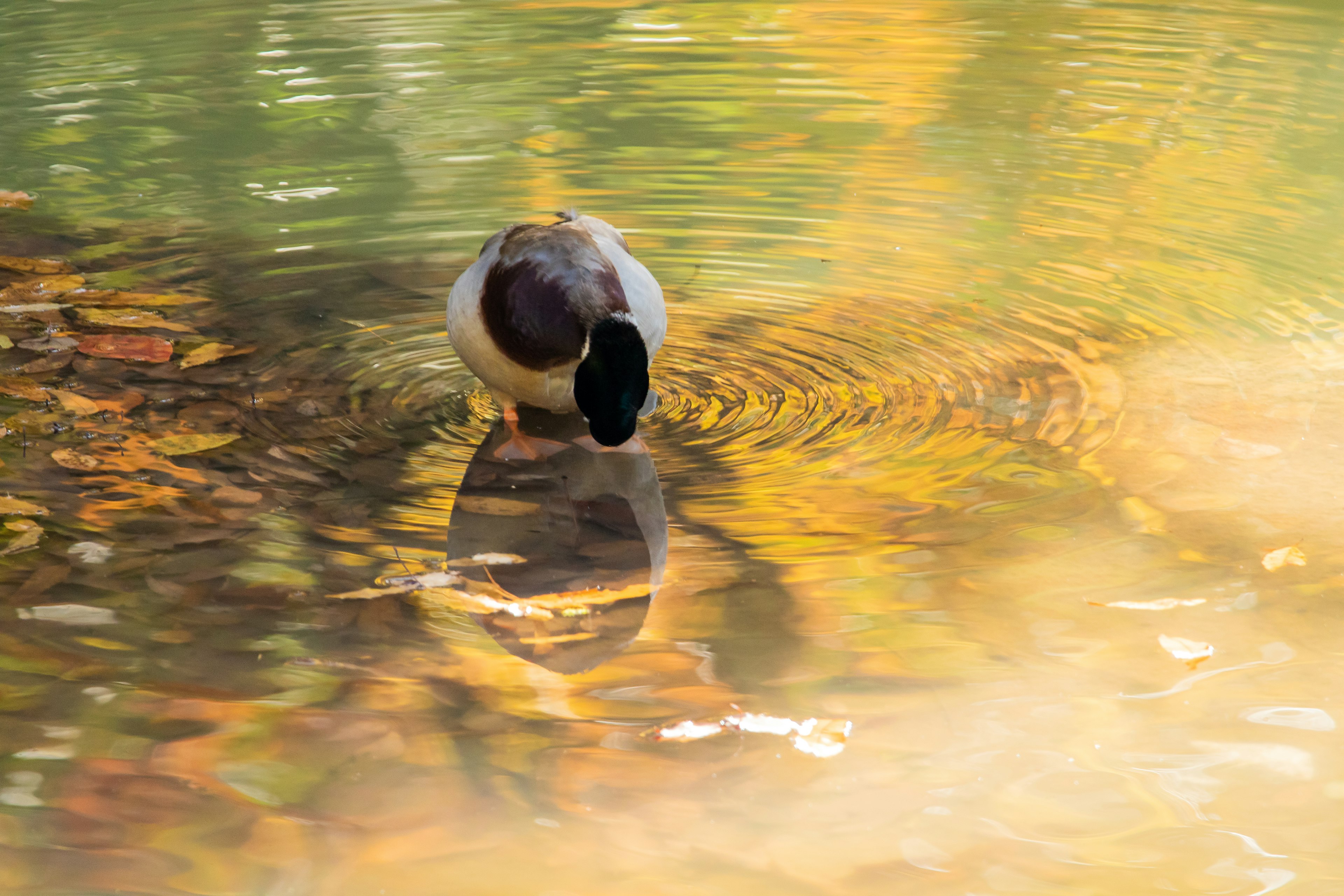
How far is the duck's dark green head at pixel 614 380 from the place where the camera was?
10.0ft

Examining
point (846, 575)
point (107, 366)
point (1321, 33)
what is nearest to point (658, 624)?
point (846, 575)

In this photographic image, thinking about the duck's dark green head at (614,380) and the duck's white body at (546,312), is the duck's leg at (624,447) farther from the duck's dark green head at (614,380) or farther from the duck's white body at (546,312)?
the duck's dark green head at (614,380)

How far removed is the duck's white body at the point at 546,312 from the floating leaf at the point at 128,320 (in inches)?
46.1

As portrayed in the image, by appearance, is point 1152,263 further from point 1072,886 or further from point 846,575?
point 1072,886

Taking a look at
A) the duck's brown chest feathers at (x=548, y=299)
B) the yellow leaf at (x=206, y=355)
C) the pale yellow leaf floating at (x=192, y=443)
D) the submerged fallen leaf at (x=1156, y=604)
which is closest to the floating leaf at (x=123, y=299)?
the yellow leaf at (x=206, y=355)

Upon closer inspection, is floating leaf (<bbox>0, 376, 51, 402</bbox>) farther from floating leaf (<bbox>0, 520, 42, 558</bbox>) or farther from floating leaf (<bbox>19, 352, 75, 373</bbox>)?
floating leaf (<bbox>0, 520, 42, 558</bbox>)

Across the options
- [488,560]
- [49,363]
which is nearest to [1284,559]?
[488,560]

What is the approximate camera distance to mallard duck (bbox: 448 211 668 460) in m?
3.07

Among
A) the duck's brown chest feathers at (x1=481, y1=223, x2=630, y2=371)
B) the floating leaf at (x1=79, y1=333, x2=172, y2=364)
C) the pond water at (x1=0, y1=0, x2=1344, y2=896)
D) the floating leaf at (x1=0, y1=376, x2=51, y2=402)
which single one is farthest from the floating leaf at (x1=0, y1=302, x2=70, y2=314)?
the duck's brown chest feathers at (x1=481, y1=223, x2=630, y2=371)

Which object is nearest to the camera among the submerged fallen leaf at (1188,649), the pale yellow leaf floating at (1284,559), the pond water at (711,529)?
the pond water at (711,529)

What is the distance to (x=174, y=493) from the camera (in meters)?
3.06

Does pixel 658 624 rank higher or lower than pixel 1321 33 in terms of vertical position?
lower

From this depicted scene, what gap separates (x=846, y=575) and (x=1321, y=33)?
7078 mm

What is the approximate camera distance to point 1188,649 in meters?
2.42
